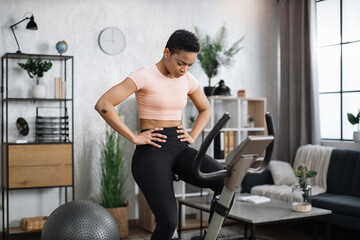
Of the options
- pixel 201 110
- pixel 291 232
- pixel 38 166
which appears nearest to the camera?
pixel 201 110

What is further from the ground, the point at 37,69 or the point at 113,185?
the point at 37,69

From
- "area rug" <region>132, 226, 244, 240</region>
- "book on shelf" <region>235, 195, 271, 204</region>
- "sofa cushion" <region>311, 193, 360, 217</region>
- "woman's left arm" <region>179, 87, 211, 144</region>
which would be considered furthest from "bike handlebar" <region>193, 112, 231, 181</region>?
"area rug" <region>132, 226, 244, 240</region>

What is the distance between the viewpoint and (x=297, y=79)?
5727mm

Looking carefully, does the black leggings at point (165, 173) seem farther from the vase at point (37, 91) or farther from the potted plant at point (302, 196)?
the vase at point (37, 91)

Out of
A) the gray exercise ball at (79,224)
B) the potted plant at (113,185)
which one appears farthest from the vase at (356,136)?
the gray exercise ball at (79,224)

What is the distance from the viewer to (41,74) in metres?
4.64

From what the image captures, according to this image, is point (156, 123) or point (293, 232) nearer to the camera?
point (156, 123)

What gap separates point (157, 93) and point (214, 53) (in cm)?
320

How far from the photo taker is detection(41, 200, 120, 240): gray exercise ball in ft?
8.36

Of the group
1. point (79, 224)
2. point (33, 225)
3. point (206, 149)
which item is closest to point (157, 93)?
point (206, 149)

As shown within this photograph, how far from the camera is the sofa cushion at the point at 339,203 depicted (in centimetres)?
417

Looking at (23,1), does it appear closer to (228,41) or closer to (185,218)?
(228,41)

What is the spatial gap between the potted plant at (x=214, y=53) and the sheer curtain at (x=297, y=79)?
0.62 metres

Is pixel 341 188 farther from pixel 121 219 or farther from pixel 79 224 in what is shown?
pixel 79 224
